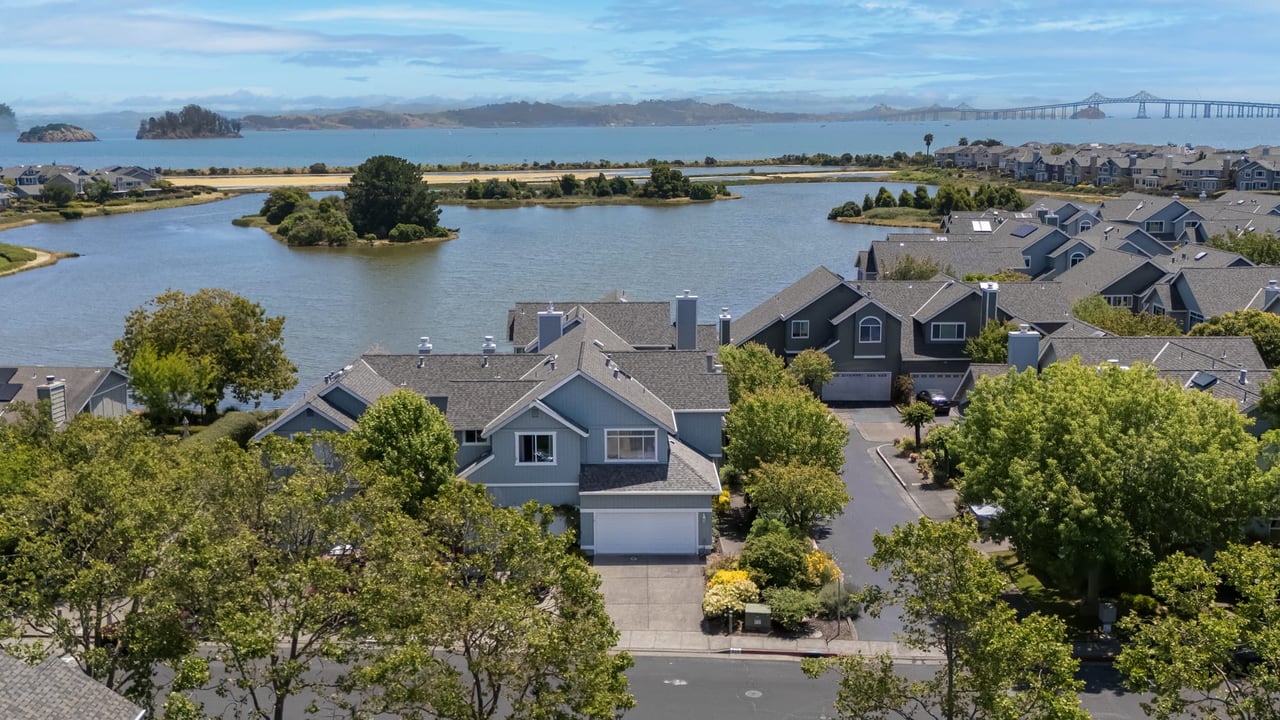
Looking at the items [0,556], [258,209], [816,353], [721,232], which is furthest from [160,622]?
[258,209]

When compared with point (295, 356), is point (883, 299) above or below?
above

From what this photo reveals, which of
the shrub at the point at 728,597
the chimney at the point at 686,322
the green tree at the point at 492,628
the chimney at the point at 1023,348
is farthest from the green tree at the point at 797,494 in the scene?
the green tree at the point at 492,628

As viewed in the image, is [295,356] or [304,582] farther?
[295,356]

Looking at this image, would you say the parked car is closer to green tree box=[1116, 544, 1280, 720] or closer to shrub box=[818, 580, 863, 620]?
shrub box=[818, 580, 863, 620]

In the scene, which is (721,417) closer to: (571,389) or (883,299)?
(571,389)

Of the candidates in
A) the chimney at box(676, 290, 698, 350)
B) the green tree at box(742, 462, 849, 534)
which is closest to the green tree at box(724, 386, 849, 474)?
the green tree at box(742, 462, 849, 534)

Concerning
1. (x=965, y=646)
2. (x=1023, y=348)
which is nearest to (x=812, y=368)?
(x=1023, y=348)
